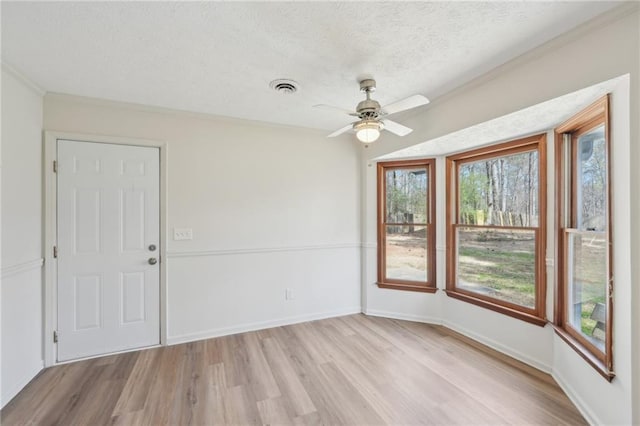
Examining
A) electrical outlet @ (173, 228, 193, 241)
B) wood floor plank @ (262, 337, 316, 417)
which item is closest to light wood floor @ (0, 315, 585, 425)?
wood floor plank @ (262, 337, 316, 417)

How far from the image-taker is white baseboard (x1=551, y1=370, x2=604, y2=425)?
1.77 meters

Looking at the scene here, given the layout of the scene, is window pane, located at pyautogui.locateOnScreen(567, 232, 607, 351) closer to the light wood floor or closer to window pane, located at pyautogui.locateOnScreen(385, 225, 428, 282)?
the light wood floor

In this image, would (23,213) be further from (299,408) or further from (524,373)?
(524,373)

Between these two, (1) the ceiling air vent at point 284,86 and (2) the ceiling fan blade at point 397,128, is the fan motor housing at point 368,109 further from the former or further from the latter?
(1) the ceiling air vent at point 284,86

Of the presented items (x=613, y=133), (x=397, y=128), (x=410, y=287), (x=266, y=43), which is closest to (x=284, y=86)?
(x=266, y=43)

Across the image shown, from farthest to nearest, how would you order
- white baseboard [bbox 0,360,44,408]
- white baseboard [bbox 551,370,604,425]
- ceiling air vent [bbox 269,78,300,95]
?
ceiling air vent [bbox 269,78,300,95], white baseboard [bbox 0,360,44,408], white baseboard [bbox 551,370,604,425]

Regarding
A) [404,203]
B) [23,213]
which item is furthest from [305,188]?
[23,213]

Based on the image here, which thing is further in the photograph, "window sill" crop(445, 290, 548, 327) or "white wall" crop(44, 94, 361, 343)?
"white wall" crop(44, 94, 361, 343)

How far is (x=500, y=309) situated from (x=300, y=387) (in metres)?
2.07

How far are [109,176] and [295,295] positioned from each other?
2.39 meters

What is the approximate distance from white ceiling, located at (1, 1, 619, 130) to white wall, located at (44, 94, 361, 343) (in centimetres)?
40

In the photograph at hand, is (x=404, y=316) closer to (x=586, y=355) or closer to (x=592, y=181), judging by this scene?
(x=586, y=355)

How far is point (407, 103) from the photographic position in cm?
197

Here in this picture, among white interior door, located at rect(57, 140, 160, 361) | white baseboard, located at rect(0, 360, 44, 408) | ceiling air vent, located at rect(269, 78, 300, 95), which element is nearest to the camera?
white baseboard, located at rect(0, 360, 44, 408)
